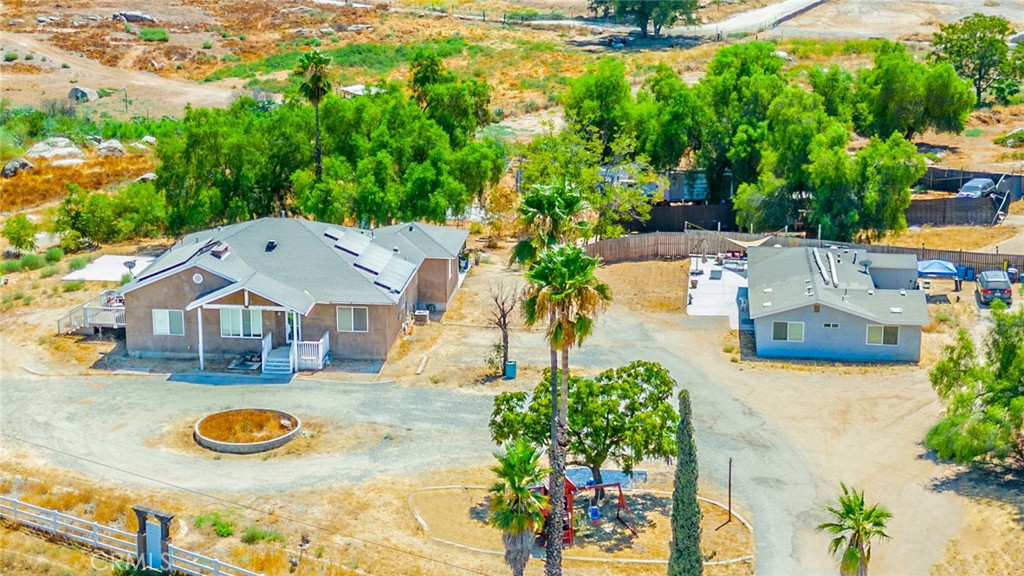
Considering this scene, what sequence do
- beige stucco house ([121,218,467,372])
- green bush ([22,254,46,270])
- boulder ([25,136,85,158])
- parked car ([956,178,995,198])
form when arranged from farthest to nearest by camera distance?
boulder ([25,136,85,158]) → parked car ([956,178,995,198]) → green bush ([22,254,46,270]) → beige stucco house ([121,218,467,372])

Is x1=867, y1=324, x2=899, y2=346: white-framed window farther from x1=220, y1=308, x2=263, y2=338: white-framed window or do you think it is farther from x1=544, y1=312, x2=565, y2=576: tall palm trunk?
x1=220, y1=308, x2=263, y2=338: white-framed window

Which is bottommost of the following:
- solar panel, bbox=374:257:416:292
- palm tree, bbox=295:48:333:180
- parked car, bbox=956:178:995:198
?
solar panel, bbox=374:257:416:292

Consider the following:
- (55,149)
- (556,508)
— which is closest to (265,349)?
(556,508)

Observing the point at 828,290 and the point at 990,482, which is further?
the point at 828,290

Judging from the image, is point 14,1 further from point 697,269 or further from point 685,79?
point 697,269

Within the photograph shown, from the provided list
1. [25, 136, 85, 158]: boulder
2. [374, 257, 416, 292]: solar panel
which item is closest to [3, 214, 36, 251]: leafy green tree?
[374, 257, 416, 292]: solar panel

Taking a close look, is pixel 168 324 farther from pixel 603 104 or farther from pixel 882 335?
pixel 603 104
